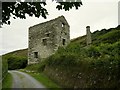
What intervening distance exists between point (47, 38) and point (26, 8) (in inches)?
1234

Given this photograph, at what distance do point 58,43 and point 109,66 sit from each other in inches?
1027

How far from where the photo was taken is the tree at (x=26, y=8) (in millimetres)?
6852

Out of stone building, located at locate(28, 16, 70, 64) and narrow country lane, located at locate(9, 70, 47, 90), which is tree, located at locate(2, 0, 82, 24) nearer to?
narrow country lane, located at locate(9, 70, 47, 90)

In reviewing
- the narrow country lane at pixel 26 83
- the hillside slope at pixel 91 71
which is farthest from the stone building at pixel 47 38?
the hillside slope at pixel 91 71

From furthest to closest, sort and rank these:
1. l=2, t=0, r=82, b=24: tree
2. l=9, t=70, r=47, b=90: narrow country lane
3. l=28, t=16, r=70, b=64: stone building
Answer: l=28, t=16, r=70, b=64: stone building < l=9, t=70, r=47, b=90: narrow country lane < l=2, t=0, r=82, b=24: tree

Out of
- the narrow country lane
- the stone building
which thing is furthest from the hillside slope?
the stone building

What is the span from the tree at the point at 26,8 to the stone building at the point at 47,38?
30057mm

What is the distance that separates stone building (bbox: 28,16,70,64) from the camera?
125 ft

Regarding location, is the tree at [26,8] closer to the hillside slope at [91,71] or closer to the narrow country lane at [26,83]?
the hillside slope at [91,71]

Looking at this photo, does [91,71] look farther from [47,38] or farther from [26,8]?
[47,38]

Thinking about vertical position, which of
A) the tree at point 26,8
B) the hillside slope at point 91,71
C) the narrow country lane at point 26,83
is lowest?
the narrow country lane at point 26,83

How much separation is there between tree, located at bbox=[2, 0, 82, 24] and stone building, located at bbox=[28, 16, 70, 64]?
30057 millimetres

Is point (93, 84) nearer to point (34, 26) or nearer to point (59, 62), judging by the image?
point (59, 62)

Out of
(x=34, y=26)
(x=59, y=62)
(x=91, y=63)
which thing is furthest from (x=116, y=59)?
(x=34, y=26)
